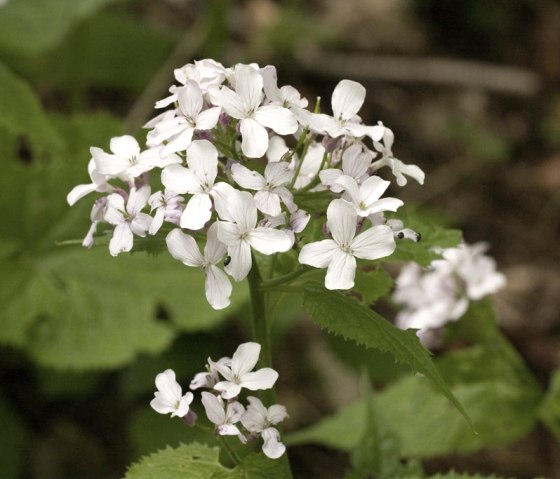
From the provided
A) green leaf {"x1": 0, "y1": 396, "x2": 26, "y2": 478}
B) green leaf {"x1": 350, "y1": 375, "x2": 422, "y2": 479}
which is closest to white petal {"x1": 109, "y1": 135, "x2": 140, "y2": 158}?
green leaf {"x1": 350, "y1": 375, "x2": 422, "y2": 479}

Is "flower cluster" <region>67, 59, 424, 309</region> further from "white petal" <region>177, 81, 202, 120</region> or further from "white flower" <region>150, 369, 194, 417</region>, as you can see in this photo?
"white flower" <region>150, 369, 194, 417</region>

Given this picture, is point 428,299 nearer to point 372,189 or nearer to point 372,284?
point 372,284

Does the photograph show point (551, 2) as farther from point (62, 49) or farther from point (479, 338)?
point (479, 338)

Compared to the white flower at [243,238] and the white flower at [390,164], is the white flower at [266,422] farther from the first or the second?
the white flower at [390,164]

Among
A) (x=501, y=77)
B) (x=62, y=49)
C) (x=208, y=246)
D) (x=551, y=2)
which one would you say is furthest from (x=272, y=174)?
(x=551, y=2)

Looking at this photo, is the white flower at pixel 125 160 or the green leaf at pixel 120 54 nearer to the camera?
the white flower at pixel 125 160

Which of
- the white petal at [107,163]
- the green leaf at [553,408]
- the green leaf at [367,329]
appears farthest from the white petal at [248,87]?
the green leaf at [553,408]
